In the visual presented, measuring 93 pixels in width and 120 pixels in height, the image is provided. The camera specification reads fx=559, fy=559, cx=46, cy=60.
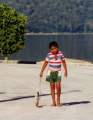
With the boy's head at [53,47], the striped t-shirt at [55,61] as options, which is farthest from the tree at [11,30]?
the boy's head at [53,47]

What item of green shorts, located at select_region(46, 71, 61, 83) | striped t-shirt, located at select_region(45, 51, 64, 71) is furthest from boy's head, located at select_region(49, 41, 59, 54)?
green shorts, located at select_region(46, 71, 61, 83)

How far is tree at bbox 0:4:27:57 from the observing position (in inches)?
1966

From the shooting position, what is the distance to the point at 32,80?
81.2 ft

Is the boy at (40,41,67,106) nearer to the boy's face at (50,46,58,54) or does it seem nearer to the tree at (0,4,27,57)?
the boy's face at (50,46,58,54)

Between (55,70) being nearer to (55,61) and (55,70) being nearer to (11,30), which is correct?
(55,61)

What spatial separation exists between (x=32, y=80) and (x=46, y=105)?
9.17 m

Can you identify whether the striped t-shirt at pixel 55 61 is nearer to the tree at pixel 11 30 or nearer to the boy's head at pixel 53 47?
the boy's head at pixel 53 47

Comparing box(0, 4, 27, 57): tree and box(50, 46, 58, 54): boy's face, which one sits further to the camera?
box(0, 4, 27, 57): tree

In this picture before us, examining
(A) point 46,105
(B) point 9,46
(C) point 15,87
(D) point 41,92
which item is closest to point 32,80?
(C) point 15,87

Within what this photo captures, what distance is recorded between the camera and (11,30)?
50.7 meters

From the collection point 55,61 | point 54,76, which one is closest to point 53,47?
point 55,61

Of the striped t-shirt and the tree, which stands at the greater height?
the striped t-shirt

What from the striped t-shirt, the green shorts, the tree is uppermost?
the striped t-shirt

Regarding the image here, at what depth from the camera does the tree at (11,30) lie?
49.9 meters
